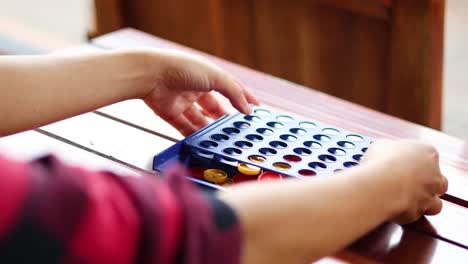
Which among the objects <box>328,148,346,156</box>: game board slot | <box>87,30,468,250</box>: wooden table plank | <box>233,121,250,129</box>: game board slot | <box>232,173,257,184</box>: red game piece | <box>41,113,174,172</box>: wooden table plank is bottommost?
<box>87,30,468,250</box>: wooden table plank

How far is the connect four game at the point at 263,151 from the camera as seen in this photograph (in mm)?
858

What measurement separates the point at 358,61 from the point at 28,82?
125 centimetres

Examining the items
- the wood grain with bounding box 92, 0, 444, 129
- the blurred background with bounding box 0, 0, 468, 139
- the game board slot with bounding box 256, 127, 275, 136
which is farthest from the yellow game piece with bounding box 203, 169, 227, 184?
the blurred background with bounding box 0, 0, 468, 139

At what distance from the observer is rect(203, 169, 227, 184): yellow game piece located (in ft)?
2.82

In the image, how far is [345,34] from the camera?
1.97 m

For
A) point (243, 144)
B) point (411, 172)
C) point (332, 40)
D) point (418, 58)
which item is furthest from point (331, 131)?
point (332, 40)

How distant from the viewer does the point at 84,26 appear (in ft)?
8.55

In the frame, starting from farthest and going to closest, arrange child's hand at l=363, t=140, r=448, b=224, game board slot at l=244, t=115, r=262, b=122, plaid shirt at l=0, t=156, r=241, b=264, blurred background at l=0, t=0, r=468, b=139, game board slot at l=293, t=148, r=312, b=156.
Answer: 1. blurred background at l=0, t=0, r=468, b=139
2. game board slot at l=244, t=115, r=262, b=122
3. game board slot at l=293, t=148, r=312, b=156
4. child's hand at l=363, t=140, r=448, b=224
5. plaid shirt at l=0, t=156, r=241, b=264

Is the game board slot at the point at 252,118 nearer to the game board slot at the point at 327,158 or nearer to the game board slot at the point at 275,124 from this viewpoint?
the game board slot at the point at 275,124

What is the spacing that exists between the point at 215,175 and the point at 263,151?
7 cm

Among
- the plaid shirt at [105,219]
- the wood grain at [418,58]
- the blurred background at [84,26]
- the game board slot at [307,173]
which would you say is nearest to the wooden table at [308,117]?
the game board slot at [307,173]

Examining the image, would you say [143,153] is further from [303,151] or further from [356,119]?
[356,119]

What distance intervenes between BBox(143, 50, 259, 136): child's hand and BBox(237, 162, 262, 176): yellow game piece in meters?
0.16

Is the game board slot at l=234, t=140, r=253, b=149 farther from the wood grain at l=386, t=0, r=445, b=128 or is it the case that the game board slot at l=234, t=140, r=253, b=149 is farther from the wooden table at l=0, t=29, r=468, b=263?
the wood grain at l=386, t=0, r=445, b=128
